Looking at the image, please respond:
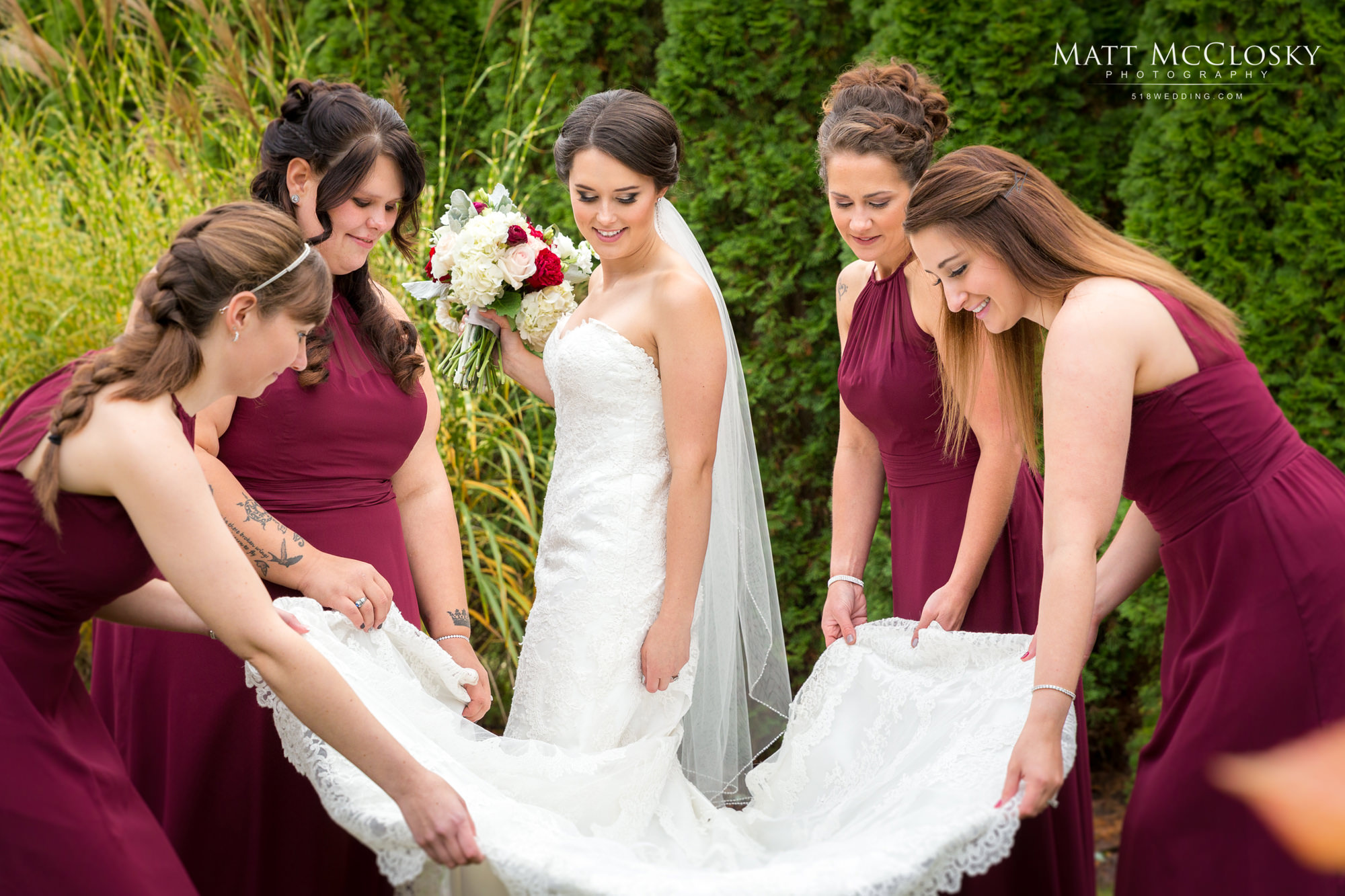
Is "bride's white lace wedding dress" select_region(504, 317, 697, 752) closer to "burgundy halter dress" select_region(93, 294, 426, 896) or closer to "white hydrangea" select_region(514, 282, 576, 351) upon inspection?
"white hydrangea" select_region(514, 282, 576, 351)

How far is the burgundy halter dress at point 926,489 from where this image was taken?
2.89 meters

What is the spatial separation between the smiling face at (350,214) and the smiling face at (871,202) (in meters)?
1.22

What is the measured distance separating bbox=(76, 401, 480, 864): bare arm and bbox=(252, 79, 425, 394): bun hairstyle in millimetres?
818

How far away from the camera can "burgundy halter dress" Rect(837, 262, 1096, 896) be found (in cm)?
289

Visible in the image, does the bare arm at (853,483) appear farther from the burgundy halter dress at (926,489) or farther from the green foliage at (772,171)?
the green foliage at (772,171)

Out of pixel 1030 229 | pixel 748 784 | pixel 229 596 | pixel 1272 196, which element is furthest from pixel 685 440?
pixel 1272 196

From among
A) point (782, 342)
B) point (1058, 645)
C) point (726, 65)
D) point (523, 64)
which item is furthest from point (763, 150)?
point (1058, 645)

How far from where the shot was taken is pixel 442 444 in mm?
4727

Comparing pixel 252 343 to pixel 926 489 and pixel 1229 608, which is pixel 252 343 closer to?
pixel 926 489

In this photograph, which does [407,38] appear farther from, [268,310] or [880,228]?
[268,310]

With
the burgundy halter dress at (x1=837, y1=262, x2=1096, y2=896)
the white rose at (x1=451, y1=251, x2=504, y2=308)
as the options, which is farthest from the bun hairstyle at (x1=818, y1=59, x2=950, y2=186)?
the white rose at (x1=451, y1=251, x2=504, y2=308)

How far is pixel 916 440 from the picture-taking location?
9.84ft

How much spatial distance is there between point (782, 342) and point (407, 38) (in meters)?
3.26

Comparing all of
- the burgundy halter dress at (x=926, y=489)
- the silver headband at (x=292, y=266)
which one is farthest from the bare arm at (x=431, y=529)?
the burgundy halter dress at (x=926, y=489)
